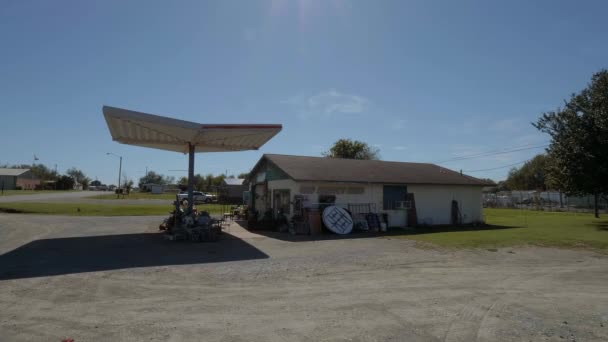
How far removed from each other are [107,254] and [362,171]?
14.6 m

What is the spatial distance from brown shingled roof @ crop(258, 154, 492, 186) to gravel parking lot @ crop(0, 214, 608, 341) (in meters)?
7.27

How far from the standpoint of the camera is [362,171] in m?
22.1

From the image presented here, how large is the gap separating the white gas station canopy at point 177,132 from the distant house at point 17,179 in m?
86.2

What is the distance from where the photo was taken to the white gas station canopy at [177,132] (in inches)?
564

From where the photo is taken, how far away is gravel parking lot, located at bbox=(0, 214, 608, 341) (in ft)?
16.7

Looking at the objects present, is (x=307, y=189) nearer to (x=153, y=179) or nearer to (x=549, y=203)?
(x=549, y=203)

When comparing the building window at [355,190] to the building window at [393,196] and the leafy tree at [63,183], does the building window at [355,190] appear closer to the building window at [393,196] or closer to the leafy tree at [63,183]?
the building window at [393,196]

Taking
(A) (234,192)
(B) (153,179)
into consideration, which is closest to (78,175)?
(B) (153,179)

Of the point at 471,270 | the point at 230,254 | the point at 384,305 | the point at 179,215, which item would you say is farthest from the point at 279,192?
the point at 384,305

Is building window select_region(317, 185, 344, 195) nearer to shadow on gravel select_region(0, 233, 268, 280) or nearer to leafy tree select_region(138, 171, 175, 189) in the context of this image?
shadow on gravel select_region(0, 233, 268, 280)

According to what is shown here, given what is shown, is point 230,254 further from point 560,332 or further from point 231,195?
point 231,195

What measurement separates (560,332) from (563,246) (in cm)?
1020

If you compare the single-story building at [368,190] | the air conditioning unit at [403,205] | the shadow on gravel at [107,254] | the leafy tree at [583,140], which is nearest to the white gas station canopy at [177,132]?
the single-story building at [368,190]

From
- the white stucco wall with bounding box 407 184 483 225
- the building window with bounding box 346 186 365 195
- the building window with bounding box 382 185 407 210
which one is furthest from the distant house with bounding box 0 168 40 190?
the white stucco wall with bounding box 407 184 483 225
